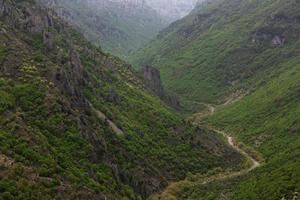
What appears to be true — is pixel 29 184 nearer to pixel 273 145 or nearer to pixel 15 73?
pixel 15 73

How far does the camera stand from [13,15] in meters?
177

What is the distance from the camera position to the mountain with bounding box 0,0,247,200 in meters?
110

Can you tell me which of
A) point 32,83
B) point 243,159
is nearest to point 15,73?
point 32,83

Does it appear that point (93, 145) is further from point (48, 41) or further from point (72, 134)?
point (48, 41)

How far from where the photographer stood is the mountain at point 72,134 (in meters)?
110

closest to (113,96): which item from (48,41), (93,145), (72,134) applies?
(48,41)

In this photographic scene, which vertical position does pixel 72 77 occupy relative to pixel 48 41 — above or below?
below

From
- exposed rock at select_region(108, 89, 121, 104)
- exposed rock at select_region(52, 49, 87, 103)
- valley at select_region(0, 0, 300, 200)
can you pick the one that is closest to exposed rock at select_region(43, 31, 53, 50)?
valley at select_region(0, 0, 300, 200)

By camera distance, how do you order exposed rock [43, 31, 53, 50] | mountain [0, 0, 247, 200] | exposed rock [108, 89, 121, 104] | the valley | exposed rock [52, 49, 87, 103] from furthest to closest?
exposed rock [108, 89, 121, 104]
exposed rock [43, 31, 53, 50]
exposed rock [52, 49, 87, 103]
the valley
mountain [0, 0, 247, 200]

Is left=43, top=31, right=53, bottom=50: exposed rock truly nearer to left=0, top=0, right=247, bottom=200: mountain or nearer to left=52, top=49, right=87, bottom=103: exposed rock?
left=0, top=0, right=247, bottom=200: mountain

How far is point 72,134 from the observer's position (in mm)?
128250

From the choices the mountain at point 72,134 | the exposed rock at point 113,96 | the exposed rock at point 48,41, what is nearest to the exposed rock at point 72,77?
the mountain at point 72,134

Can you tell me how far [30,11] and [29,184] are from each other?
320ft

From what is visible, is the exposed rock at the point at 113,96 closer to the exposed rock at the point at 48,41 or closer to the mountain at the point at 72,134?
the mountain at the point at 72,134
